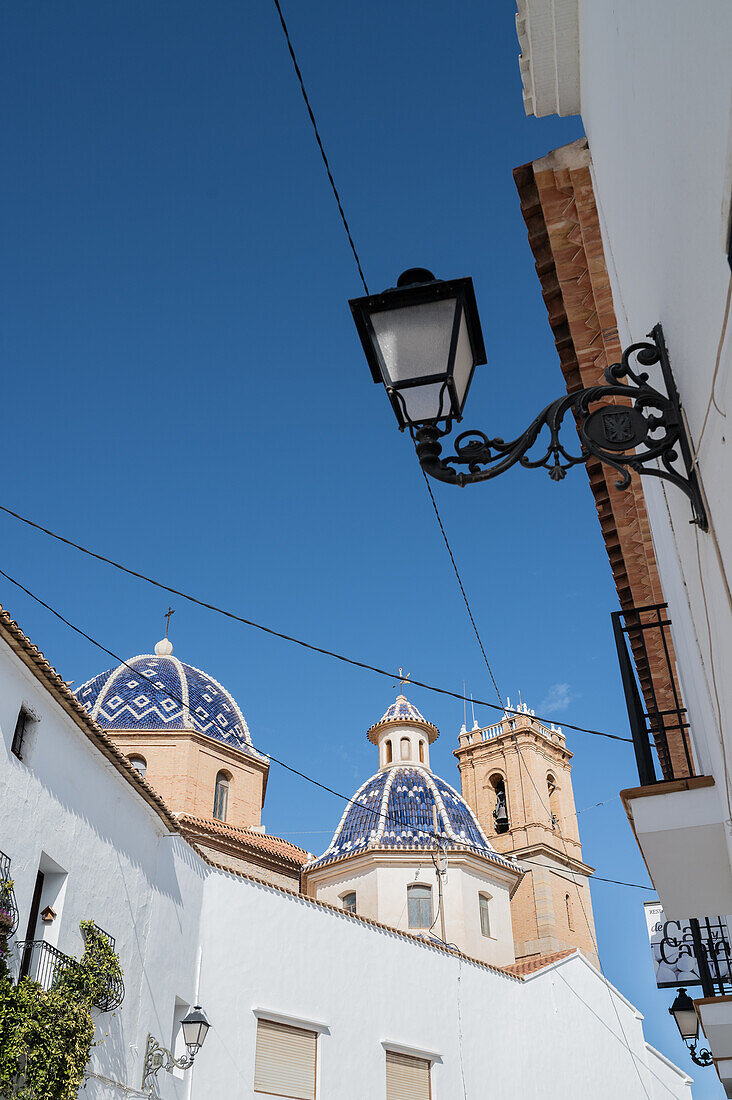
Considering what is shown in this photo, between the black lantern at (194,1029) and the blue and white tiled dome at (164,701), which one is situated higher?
the blue and white tiled dome at (164,701)

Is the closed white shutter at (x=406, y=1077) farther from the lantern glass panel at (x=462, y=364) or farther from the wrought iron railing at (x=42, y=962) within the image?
the lantern glass panel at (x=462, y=364)

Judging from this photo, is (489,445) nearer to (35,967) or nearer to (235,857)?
(35,967)

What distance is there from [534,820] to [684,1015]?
75.6ft

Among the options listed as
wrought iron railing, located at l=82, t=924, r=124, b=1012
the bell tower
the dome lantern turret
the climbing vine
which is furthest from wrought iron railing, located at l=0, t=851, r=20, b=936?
the bell tower

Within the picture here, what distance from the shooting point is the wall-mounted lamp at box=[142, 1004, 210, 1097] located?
32.3ft

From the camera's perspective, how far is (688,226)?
1.83m

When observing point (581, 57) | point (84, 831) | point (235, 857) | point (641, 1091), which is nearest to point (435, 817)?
point (235, 857)

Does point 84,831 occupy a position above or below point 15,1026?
above

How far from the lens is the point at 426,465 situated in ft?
8.48

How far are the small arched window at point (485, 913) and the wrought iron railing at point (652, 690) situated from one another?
12409mm

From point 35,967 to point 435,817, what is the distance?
14417 millimetres

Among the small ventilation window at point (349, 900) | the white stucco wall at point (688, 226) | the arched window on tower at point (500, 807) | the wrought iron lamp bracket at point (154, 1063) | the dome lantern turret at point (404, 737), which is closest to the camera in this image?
the white stucco wall at point (688, 226)

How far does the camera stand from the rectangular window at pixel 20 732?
8469mm

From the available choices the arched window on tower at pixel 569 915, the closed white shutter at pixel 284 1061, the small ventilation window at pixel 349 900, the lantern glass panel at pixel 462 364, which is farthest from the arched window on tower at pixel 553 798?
the lantern glass panel at pixel 462 364
